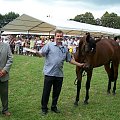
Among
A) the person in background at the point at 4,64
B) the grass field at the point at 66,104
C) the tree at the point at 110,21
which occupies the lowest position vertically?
the grass field at the point at 66,104

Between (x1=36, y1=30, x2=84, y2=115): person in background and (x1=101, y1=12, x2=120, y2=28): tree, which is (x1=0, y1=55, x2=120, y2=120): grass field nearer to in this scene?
(x1=36, y1=30, x2=84, y2=115): person in background

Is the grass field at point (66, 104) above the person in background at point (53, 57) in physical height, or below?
below

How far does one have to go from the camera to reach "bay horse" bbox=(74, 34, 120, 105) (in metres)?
6.66

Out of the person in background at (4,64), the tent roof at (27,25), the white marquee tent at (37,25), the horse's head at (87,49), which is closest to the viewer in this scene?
the person in background at (4,64)

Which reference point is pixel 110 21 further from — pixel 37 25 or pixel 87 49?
pixel 87 49

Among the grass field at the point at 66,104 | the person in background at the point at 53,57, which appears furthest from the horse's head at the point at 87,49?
the grass field at the point at 66,104

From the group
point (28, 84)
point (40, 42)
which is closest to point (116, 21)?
point (40, 42)

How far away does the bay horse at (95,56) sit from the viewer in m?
6.66

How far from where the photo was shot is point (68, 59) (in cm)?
630

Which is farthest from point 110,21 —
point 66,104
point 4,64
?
point 4,64

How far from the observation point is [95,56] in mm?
7637

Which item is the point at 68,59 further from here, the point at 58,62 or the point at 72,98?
the point at 72,98

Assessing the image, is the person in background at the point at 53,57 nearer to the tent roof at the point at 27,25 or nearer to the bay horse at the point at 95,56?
the bay horse at the point at 95,56

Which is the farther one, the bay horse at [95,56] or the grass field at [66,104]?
the bay horse at [95,56]
